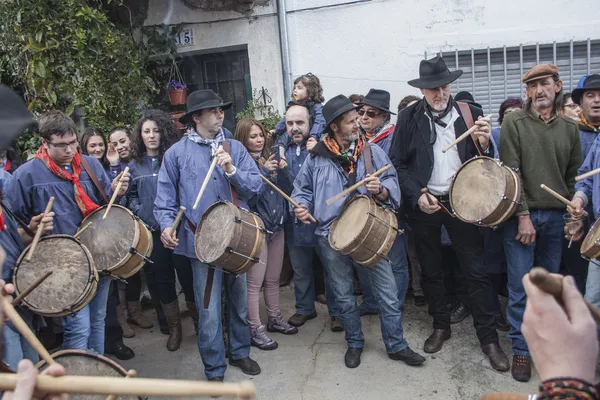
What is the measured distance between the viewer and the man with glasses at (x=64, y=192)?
162 inches

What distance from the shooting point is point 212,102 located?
15.1ft

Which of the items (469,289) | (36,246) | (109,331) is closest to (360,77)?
(469,289)

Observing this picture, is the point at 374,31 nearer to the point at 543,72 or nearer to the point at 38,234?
the point at 543,72

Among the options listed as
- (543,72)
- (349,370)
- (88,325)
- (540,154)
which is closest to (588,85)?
(543,72)

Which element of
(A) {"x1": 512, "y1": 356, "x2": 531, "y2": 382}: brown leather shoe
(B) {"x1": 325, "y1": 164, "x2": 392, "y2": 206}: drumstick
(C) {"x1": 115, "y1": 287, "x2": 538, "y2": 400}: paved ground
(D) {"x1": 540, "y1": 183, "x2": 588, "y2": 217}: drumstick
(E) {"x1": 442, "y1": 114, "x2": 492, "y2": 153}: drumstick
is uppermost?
(E) {"x1": 442, "y1": 114, "x2": 492, "y2": 153}: drumstick

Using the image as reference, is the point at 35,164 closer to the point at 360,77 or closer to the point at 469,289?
the point at 469,289

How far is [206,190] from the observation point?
4473 mm

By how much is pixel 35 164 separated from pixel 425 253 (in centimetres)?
316

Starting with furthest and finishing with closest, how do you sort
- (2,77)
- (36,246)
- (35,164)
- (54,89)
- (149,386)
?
(2,77) → (54,89) → (35,164) → (36,246) → (149,386)

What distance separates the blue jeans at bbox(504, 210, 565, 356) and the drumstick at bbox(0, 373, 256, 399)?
3530mm

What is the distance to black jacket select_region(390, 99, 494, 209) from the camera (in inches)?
179

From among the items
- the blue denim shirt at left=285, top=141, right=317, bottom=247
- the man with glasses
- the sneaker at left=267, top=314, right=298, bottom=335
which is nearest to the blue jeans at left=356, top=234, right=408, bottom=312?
the blue denim shirt at left=285, top=141, right=317, bottom=247

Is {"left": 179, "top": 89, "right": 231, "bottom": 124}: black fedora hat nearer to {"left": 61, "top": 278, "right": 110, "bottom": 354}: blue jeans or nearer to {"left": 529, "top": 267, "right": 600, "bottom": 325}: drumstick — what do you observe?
{"left": 61, "top": 278, "right": 110, "bottom": 354}: blue jeans

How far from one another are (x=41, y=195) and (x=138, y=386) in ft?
10.6
